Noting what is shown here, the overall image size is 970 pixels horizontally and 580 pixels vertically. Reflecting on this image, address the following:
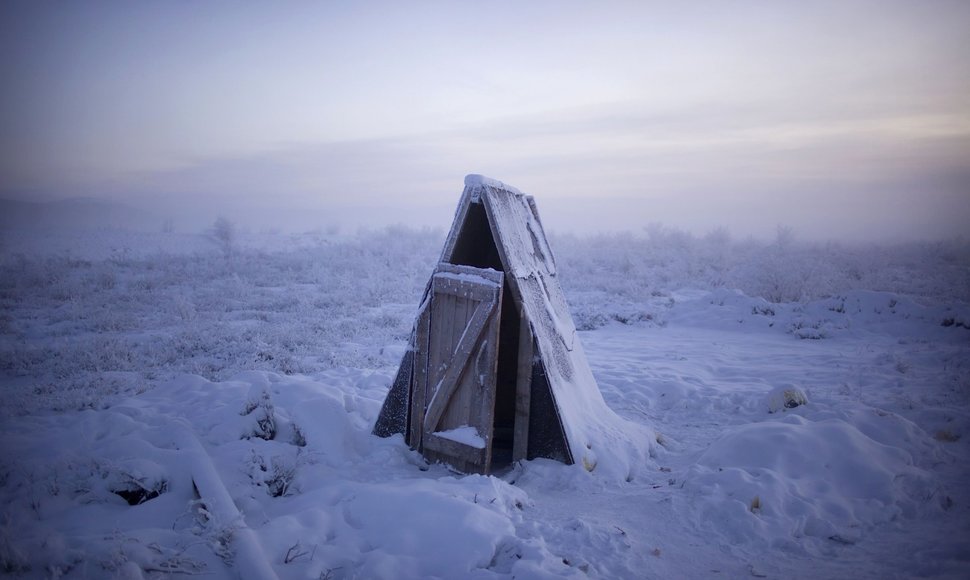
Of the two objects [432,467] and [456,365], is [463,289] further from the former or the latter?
[432,467]

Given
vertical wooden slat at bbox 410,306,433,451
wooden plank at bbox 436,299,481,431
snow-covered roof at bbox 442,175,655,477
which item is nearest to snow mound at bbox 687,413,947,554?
snow-covered roof at bbox 442,175,655,477

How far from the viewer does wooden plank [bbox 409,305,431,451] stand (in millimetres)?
5367

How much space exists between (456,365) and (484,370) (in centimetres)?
33

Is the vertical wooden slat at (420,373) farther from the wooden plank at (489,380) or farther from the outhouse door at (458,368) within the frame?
the wooden plank at (489,380)

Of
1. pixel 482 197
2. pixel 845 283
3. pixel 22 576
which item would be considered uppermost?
pixel 482 197

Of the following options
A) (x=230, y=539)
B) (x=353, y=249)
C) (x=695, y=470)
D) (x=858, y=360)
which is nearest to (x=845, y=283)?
(x=858, y=360)

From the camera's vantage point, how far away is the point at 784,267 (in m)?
20.3

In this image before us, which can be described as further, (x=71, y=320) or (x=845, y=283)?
(x=845, y=283)

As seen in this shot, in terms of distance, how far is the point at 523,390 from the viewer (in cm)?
520

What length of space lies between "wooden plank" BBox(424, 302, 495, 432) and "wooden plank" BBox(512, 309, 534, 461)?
1.64 ft

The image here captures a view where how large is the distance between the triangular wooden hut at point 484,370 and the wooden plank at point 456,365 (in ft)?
0.04

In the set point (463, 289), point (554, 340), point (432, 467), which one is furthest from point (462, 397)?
point (554, 340)

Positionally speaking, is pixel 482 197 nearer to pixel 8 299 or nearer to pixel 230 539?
pixel 230 539

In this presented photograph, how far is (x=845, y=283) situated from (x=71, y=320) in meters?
25.4
